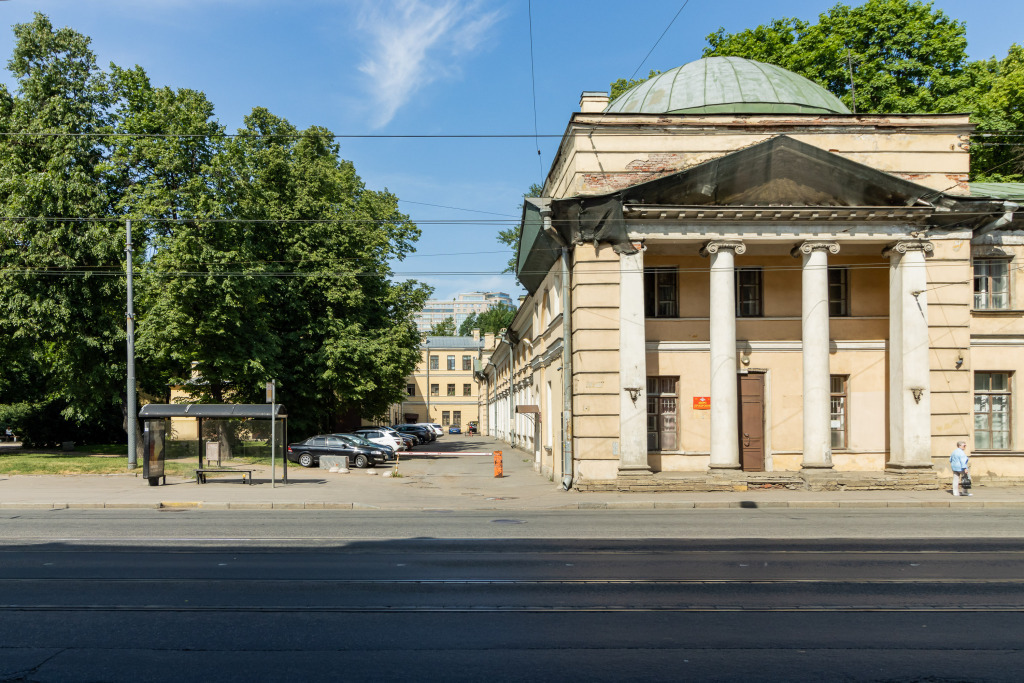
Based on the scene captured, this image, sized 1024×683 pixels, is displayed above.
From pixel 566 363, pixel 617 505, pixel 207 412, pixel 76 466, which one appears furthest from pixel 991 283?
pixel 76 466

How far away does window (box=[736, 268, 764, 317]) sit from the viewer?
25406 millimetres

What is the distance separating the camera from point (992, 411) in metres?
25.4

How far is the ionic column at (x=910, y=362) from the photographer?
76.4 feet

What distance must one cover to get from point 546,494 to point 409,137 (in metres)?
10.3

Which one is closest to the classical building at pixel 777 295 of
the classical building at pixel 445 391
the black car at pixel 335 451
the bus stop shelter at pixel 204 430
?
the bus stop shelter at pixel 204 430

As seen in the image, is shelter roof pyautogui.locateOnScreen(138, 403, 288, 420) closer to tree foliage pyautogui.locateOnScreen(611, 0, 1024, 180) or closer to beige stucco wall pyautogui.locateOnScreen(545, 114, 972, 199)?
beige stucco wall pyautogui.locateOnScreen(545, 114, 972, 199)

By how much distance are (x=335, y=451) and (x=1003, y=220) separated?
26086 mm

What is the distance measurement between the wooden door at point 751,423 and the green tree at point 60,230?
2636cm

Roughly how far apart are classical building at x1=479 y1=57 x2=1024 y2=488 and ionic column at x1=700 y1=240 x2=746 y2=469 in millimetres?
54

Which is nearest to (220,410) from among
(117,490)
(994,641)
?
(117,490)

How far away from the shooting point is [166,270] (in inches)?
1326

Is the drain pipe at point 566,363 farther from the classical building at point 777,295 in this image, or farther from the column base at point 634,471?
the column base at point 634,471

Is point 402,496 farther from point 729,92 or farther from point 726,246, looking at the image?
point 729,92

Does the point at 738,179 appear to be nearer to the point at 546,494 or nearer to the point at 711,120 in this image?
the point at 711,120
